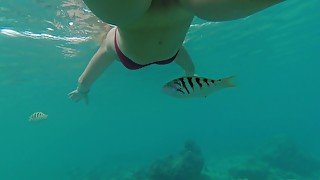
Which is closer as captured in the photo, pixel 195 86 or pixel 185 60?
pixel 195 86

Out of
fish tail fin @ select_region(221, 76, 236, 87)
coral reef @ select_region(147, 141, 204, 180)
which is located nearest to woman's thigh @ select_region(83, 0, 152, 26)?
fish tail fin @ select_region(221, 76, 236, 87)

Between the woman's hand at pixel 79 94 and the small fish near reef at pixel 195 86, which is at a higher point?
the small fish near reef at pixel 195 86

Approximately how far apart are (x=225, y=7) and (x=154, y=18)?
0.65m

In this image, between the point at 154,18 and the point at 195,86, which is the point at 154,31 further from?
the point at 195,86

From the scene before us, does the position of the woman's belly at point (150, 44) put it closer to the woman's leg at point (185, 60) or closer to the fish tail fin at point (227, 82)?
the fish tail fin at point (227, 82)

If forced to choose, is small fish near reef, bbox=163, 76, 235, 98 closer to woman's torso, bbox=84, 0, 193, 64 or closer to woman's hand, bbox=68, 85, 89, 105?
woman's torso, bbox=84, 0, 193, 64

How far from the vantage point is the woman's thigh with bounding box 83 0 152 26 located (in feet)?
6.88

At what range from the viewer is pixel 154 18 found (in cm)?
270

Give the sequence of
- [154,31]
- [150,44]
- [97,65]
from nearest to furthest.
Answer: [154,31], [150,44], [97,65]

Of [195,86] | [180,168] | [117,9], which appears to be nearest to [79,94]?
[195,86]

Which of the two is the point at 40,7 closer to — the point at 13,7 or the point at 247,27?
the point at 13,7

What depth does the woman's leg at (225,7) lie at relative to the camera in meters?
2.18

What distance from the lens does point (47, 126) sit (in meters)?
82.6

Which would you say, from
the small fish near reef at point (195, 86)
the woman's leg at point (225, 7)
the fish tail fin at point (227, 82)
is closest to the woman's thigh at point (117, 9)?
the woman's leg at point (225, 7)
